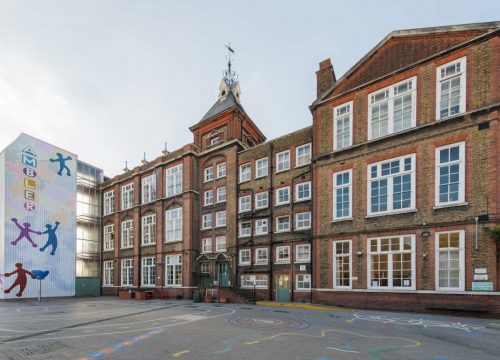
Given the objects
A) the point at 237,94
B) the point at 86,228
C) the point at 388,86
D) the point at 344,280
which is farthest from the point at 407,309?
the point at 86,228

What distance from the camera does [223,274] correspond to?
2847 centimetres

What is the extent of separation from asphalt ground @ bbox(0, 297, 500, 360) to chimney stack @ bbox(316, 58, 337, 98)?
16.7m

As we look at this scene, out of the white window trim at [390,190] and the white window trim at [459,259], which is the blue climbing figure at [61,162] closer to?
the white window trim at [390,190]

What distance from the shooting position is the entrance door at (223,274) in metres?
28.0

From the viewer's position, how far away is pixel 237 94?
3812 centimetres

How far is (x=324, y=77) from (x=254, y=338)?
65.8ft

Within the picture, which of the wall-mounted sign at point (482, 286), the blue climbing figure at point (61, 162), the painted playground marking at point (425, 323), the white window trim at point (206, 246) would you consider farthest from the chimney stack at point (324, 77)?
the blue climbing figure at point (61, 162)

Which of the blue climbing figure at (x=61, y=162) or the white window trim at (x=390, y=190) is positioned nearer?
the white window trim at (x=390, y=190)

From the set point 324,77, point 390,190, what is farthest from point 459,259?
point 324,77

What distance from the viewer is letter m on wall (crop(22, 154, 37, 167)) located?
3155cm

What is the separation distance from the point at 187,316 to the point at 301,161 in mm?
14747

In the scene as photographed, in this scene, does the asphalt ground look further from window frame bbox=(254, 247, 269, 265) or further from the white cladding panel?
the white cladding panel

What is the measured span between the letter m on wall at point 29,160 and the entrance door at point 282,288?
92.4 feet

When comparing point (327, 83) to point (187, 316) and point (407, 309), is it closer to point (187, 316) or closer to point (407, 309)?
point (407, 309)
